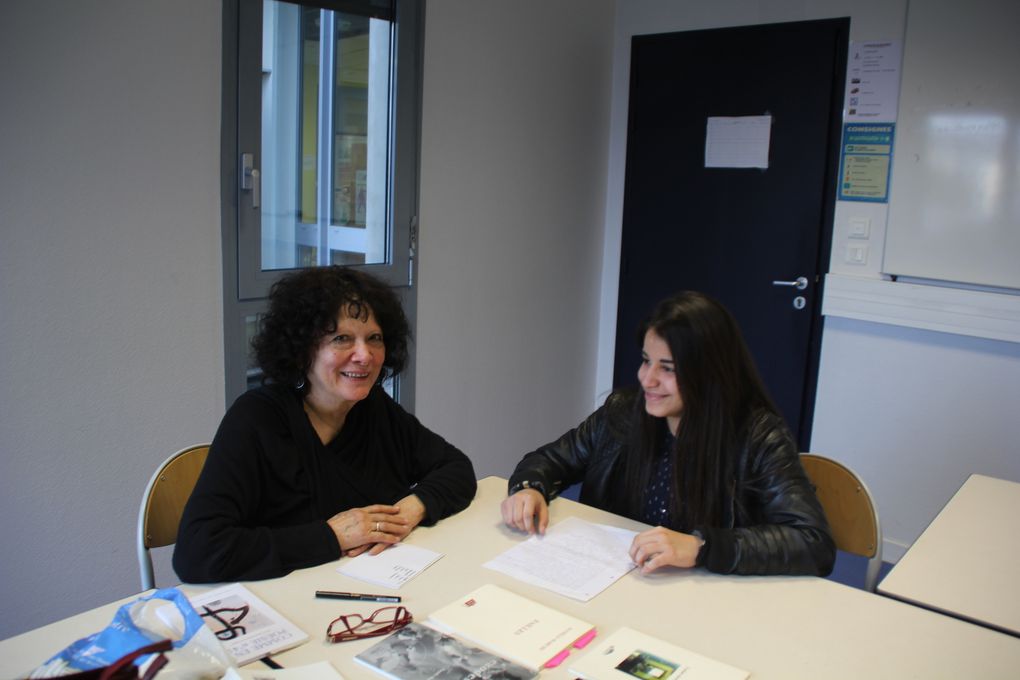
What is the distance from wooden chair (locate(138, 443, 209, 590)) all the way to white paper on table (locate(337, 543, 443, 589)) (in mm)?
455

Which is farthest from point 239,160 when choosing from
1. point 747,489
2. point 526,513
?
point 747,489

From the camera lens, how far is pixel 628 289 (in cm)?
436

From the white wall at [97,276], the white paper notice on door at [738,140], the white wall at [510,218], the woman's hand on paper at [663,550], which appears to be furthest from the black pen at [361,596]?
the white paper notice on door at [738,140]

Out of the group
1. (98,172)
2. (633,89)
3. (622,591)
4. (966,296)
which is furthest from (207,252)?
(966,296)

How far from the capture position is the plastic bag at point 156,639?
109 centimetres

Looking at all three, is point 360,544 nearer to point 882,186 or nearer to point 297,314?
point 297,314

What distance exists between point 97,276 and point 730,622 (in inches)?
75.1

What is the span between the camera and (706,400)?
1890mm

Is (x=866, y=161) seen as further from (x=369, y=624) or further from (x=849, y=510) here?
(x=369, y=624)

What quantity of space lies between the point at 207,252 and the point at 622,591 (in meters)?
1.73

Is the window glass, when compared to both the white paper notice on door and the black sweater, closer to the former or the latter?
the black sweater

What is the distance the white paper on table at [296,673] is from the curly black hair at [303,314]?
2.41 feet

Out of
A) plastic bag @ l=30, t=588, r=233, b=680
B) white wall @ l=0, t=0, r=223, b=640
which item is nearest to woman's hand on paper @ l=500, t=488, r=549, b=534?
plastic bag @ l=30, t=588, r=233, b=680

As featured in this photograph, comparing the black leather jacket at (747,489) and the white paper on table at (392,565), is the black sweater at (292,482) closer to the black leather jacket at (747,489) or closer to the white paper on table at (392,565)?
the white paper on table at (392,565)
